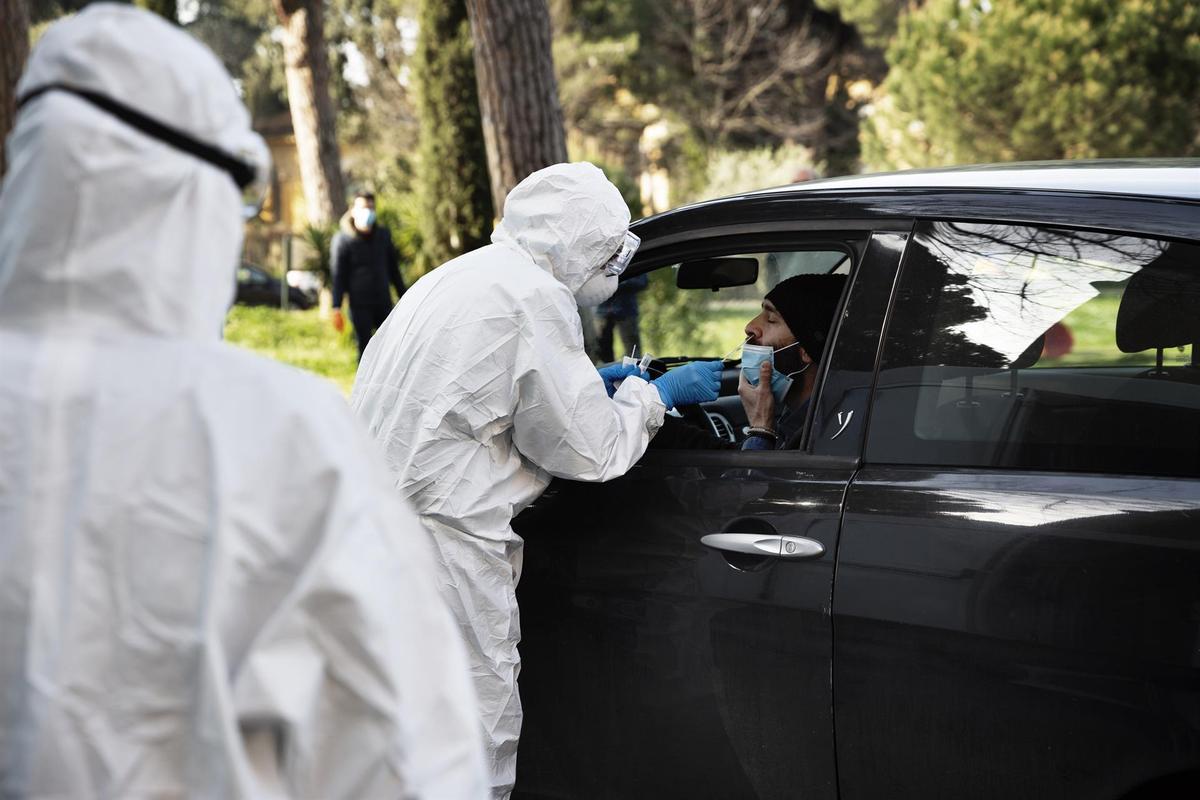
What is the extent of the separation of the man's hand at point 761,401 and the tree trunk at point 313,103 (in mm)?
15194

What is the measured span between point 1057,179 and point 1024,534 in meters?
0.78

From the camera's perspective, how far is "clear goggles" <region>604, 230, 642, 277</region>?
3207 millimetres

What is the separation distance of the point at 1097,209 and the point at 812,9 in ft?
110

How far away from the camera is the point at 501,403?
117 inches

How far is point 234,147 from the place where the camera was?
4.89 ft

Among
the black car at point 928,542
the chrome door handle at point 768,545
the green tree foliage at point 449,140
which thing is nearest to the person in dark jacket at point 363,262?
the green tree foliage at point 449,140

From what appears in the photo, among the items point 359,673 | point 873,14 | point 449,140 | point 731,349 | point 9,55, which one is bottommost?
point 359,673

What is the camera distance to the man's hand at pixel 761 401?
136 inches

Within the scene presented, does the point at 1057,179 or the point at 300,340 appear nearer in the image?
the point at 1057,179

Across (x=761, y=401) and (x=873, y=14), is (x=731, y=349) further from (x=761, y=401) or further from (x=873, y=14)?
(x=873, y=14)

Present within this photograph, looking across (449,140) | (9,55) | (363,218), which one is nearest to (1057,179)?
(9,55)

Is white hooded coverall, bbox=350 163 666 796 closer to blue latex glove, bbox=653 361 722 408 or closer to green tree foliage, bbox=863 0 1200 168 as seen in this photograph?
blue latex glove, bbox=653 361 722 408

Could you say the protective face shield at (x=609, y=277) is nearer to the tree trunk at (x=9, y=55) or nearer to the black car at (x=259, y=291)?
the tree trunk at (x=9, y=55)

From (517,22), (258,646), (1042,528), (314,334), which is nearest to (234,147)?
(258,646)
